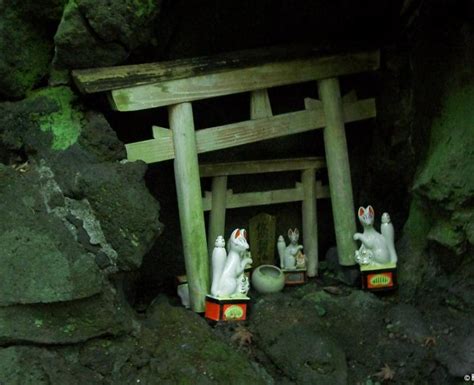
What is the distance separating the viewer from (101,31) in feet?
12.5

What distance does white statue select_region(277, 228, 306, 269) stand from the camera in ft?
16.5

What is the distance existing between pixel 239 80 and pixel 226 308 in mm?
1806

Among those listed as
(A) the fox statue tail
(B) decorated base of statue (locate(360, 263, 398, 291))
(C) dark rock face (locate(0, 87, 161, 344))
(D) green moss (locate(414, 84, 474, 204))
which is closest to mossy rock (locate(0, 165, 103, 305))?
(C) dark rock face (locate(0, 87, 161, 344))

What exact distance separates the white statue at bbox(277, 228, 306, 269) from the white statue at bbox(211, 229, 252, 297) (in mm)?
830

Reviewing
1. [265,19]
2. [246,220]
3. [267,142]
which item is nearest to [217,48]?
[265,19]

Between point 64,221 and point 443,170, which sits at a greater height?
point 443,170

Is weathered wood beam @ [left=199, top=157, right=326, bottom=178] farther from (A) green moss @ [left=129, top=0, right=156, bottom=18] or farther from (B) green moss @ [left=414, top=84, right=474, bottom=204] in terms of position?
(A) green moss @ [left=129, top=0, right=156, bottom=18]

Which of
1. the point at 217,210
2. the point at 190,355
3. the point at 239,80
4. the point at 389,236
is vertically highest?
the point at 239,80

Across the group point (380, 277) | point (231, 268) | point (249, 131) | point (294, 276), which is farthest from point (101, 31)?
point (380, 277)

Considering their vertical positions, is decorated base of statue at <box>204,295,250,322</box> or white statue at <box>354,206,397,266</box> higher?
white statue at <box>354,206,397,266</box>

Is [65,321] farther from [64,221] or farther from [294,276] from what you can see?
[294,276]

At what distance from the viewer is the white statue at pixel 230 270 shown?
166 inches

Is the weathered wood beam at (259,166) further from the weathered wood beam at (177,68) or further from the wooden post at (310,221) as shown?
Answer: the weathered wood beam at (177,68)

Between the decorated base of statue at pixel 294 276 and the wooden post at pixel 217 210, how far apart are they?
0.69m
